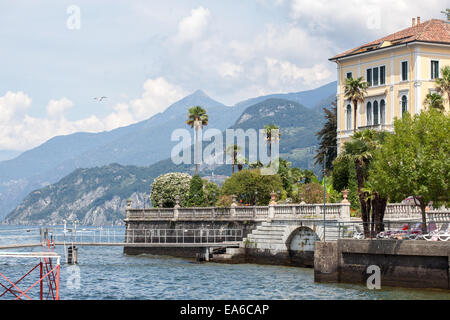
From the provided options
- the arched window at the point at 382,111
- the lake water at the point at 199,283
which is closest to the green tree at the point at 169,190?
the lake water at the point at 199,283

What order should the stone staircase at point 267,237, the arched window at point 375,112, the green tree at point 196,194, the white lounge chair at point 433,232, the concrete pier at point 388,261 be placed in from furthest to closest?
1. the green tree at point 196,194
2. the arched window at point 375,112
3. the stone staircase at point 267,237
4. the white lounge chair at point 433,232
5. the concrete pier at point 388,261

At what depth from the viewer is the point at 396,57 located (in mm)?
74625

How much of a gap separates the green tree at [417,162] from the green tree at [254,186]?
108ft

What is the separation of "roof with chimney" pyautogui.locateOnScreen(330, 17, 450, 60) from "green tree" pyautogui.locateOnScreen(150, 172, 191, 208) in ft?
75.4

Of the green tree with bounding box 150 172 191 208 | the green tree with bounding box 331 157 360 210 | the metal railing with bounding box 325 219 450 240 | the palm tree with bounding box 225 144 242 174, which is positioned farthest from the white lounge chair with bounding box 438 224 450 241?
the palm tree with bounding box 225 144 242 174

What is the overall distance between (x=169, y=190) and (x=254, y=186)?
14.0 m

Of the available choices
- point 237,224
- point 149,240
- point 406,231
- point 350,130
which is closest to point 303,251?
point 237,224

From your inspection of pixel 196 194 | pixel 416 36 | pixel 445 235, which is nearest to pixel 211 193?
pixel 196 194

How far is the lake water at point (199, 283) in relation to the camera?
121ft

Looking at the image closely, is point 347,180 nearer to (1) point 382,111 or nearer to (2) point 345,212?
(1) point 382,111

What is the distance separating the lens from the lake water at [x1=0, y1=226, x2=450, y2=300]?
121 feet

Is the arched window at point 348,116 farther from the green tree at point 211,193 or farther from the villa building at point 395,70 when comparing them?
the green tree at point 211,193

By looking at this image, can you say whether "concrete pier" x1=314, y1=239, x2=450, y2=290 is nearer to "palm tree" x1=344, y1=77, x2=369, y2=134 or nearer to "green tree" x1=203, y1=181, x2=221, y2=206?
"palm tree" x1=344, y1=77, x2=369, y2=134

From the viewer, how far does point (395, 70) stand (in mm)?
74625
